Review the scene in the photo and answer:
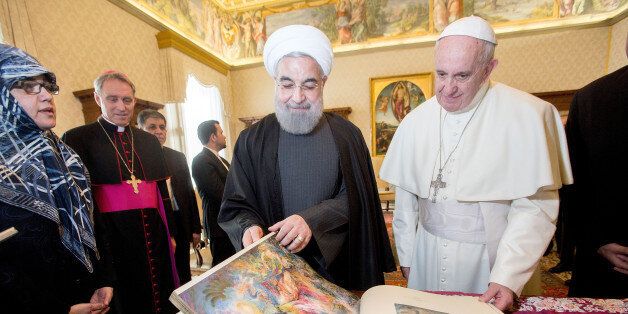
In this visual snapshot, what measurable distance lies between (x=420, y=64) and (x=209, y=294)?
30.6 feet

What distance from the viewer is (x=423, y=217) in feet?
5.17

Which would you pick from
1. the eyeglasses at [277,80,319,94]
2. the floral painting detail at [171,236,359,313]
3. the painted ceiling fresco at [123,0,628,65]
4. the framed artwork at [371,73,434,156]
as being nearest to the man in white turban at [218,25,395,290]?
the eyeglasses at [277,80,319,94]

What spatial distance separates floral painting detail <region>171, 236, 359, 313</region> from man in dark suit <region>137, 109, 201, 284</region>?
2872mm

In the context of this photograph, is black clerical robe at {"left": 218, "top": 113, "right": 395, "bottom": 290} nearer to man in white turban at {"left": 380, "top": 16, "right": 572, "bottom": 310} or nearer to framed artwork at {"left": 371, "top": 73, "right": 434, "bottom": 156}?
man in white turban at {"left": 380, "top": 16, "right": 572, "bottom": 310}

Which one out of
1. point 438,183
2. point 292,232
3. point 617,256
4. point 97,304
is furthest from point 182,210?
point 617,256

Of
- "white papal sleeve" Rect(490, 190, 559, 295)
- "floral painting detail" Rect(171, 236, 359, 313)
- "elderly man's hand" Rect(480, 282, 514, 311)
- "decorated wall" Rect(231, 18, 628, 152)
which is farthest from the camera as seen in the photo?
"decorated wall" Rect(231, 18, 628, 152)

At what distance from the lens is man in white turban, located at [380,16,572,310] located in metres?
1.22

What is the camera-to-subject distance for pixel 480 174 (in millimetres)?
1342

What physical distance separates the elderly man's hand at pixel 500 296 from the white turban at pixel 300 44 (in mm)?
1265

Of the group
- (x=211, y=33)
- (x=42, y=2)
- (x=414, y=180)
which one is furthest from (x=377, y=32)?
(x=414, y=180)

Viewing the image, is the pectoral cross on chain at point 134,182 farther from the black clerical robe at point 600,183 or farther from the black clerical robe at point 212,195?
the black clerical robe at point 600,183

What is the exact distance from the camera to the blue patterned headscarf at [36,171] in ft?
4.46

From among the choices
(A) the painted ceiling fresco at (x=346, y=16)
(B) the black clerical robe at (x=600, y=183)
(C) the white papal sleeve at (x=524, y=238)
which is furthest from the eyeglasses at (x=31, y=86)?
(A) the painted ceiling fresco at (x=346, y=16)

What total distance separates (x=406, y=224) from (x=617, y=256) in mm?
1039
